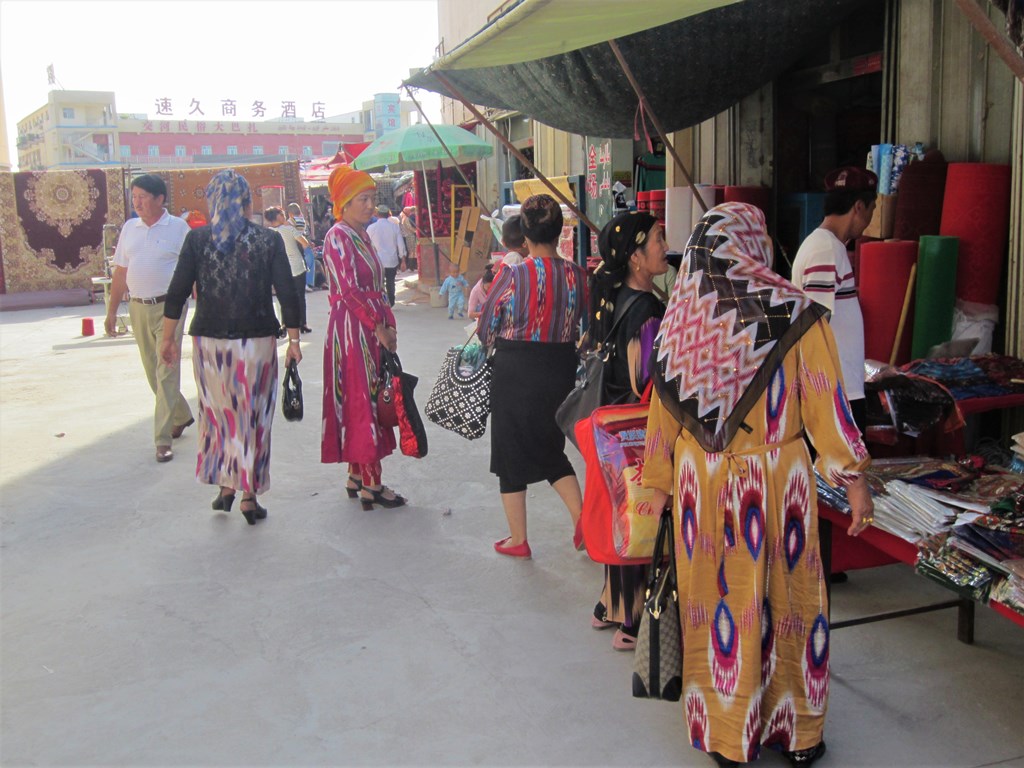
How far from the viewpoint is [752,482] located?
2693 mm

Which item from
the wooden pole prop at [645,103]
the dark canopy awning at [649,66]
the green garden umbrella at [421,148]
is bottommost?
the wooden pole prop at [645,103]

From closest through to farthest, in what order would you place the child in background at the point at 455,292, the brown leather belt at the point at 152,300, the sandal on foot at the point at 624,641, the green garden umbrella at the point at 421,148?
the sandal on foot at the point at 624,641
the brown leather belt at the point at 152,300
the green garden umbrella at the point at 421,148
the child in background at the point at 455,292

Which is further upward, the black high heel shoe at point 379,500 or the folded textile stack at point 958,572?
the folded textile stack at point 958,572

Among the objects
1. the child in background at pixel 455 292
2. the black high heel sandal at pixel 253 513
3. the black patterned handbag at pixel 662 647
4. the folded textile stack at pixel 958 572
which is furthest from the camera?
the child in background at pixel 455 292

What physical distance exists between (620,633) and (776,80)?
13.7 feet

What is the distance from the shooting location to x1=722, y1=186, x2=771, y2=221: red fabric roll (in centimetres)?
631

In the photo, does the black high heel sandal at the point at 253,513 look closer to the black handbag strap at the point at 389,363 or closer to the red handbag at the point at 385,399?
the red handbag at the point at 385,399

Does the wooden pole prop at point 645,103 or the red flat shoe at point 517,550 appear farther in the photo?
the red flat shoe at point 517,550

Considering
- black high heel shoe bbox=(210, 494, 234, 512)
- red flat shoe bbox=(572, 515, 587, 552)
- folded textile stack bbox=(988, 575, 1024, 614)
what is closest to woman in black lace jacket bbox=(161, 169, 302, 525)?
black high heel shoe bbox=(210, 494, 234, 512)

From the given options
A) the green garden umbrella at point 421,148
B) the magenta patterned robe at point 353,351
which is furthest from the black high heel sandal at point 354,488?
the green garden umbrella at point 421,148

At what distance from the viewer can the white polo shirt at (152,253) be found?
22.0 ft

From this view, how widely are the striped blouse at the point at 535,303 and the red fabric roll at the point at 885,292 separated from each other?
4.65 ft

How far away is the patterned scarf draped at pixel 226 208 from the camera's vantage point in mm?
5086

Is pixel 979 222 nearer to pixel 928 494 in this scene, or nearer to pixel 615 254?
pixel 928 494
